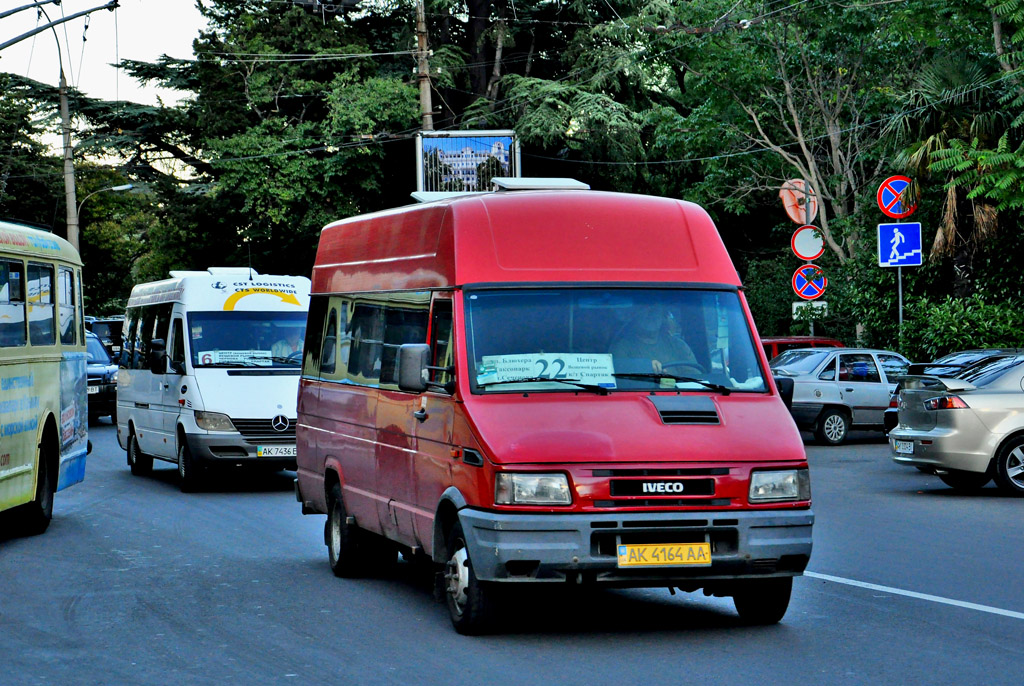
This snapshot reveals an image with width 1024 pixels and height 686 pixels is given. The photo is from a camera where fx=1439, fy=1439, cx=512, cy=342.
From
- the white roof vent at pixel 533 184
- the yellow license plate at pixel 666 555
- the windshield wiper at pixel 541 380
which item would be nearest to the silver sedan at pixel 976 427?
the white roof vent at pixel 533 184

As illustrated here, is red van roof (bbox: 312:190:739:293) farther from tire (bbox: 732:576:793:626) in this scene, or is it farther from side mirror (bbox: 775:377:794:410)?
tire (bbox: 732:576:793:626)

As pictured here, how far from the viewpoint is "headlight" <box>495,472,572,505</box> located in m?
7.50

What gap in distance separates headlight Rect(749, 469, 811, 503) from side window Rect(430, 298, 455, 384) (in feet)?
6.09

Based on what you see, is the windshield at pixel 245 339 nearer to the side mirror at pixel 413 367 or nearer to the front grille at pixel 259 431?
the front grille at pixel 259 431

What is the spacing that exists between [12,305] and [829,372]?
14806 millimetres

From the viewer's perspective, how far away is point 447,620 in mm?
8617

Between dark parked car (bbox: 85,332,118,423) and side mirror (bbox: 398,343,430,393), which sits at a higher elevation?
side mirror (bbox: 398,343,430,393)

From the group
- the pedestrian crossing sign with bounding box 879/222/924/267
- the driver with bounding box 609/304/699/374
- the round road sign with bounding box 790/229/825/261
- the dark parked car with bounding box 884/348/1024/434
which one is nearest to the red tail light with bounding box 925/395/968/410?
the dark parked car with bounding box 884/348/1024/434

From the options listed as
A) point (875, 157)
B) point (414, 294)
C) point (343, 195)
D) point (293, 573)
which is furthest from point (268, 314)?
point (343, 195)

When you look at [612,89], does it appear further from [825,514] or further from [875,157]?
[825,514]

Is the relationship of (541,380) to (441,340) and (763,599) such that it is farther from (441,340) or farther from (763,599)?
(763,599)

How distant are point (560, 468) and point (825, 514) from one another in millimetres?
7691

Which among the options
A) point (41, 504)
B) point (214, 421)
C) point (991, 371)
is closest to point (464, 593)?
point (41, 504)

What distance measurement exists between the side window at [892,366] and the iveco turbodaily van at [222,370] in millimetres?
10874
